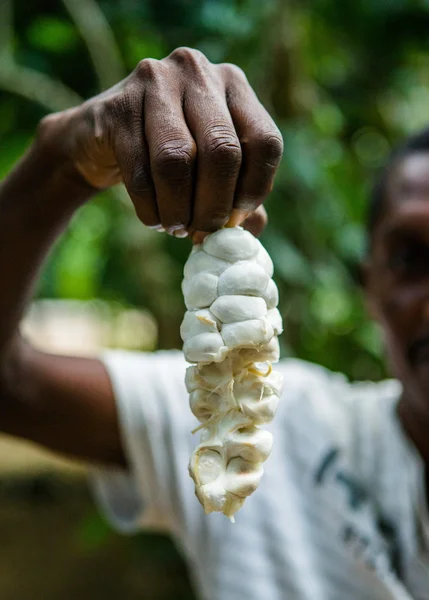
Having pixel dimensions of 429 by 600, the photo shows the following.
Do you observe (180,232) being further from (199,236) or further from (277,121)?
(277,121)

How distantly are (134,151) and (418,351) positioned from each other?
46cm

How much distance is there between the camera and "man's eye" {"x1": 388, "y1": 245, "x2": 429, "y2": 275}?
2.56ft

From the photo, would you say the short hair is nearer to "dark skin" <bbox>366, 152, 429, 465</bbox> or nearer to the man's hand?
"dark skin" <bbox>366, 152, 429, 465</bbox>

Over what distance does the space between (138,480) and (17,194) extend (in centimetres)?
36

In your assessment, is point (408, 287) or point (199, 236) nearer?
point (199, 236)

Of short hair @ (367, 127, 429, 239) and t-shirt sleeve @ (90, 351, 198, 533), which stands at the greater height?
short hair @ (367, 127, 429, 239)

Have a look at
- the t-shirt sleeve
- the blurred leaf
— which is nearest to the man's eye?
the t-shirt sleeve

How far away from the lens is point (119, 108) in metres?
0.43

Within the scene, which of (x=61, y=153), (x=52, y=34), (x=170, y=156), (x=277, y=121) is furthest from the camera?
(x=277, y=121)

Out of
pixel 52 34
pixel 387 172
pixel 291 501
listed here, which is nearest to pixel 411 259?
pixel 387 172

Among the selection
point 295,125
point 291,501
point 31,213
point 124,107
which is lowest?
point 291,501

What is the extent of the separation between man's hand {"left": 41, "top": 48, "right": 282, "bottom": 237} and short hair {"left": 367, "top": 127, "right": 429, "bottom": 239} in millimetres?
464

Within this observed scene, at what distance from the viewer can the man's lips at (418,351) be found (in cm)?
75

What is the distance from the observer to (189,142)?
39 cm
